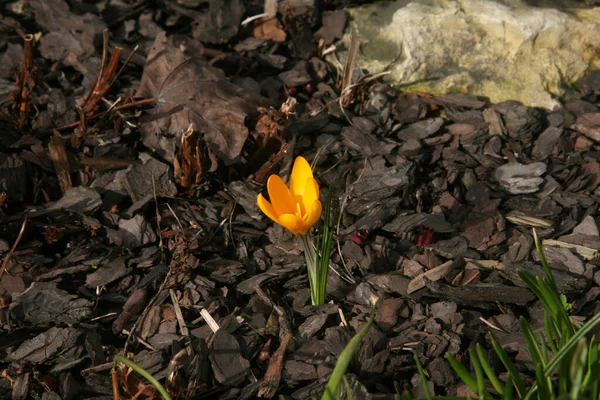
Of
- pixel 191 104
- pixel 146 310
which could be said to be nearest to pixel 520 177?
pixel 191 104

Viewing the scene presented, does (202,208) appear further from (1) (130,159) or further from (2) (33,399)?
(2) (33,399)

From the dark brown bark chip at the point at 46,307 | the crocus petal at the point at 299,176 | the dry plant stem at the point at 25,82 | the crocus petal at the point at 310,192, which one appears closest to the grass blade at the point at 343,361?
the crocus petal at the point at 310,192

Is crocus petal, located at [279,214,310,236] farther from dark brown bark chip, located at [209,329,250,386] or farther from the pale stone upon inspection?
the pale stone

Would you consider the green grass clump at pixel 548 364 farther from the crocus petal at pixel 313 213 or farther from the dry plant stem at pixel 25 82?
the dry plant stem at pixel 25 82

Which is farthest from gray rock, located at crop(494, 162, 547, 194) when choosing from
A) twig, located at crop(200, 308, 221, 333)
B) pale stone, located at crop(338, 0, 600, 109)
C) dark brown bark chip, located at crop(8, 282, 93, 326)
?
dark brown bark chip, located at crop(8, 282, 93, 326)

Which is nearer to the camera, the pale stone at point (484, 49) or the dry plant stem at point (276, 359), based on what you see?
the dry plant stem at point (276, 359)

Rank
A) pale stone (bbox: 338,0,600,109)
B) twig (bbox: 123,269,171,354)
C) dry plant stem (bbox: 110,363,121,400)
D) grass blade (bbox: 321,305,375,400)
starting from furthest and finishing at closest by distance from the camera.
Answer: pale stone (bbox: 338,0,600,109) < twig (bbox: 123,269,171,354) < dry plant stem (bbox: 110,363,121,400) < grass blade (bbox: 321,305,375,400)
